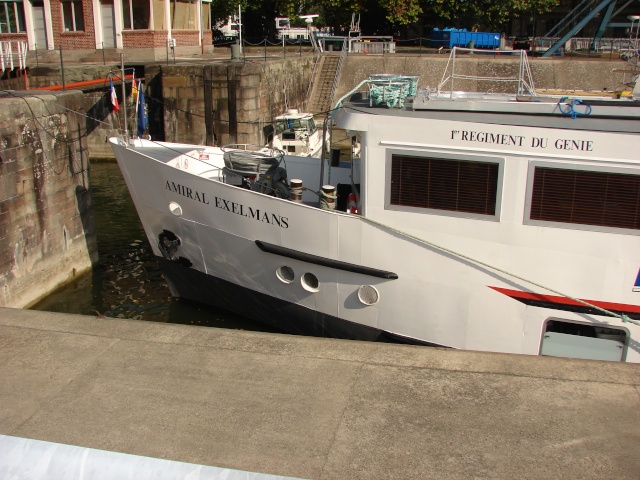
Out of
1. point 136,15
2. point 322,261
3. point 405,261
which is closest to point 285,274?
point 322,261

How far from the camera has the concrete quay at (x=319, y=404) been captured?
420cm

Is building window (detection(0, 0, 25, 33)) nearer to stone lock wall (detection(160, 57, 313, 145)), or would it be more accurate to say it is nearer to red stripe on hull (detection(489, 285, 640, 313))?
stone lock wall (detection(160, 57, 313, 145))

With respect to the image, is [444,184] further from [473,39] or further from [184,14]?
[473,39]

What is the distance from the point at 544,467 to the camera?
4.10 metres

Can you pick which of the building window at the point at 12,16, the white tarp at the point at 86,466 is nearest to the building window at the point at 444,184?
the white tarp at the point at 86,466

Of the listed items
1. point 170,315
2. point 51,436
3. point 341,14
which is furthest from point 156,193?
point 341,14

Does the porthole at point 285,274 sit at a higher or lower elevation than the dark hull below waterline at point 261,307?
higher

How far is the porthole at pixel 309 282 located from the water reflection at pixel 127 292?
1513 millimetres

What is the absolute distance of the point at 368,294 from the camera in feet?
28.2

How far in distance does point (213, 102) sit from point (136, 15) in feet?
32.1

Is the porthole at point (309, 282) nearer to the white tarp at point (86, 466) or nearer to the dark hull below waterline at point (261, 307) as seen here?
the dark hull below waterline at point (261, 307)

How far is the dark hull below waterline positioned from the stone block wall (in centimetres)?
218

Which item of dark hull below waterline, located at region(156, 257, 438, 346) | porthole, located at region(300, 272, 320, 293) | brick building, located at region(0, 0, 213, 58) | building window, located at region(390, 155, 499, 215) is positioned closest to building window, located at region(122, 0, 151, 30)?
brick building, located at region(0, 0, 213, 58)

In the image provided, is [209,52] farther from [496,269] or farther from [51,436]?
[51,436]
